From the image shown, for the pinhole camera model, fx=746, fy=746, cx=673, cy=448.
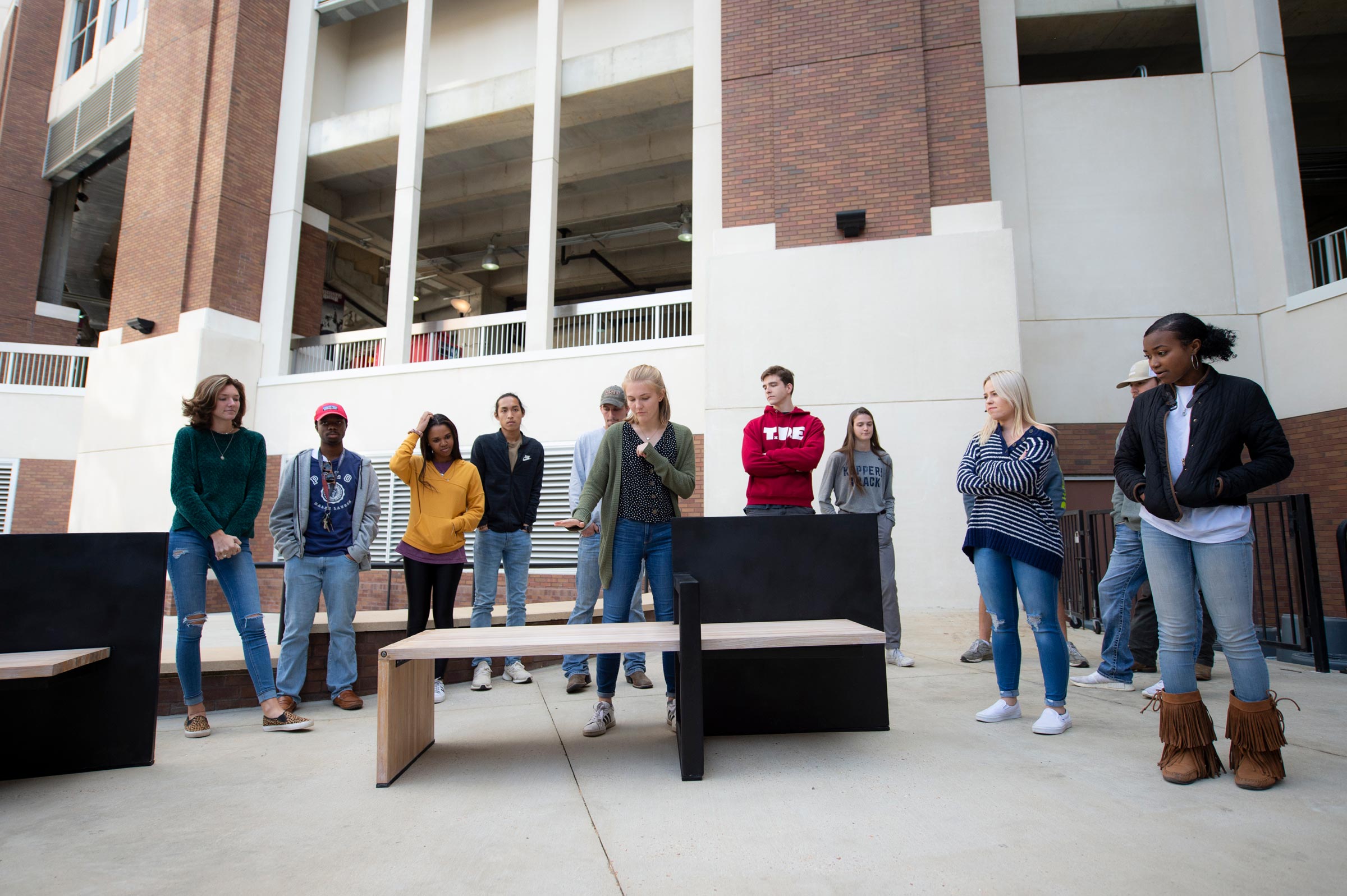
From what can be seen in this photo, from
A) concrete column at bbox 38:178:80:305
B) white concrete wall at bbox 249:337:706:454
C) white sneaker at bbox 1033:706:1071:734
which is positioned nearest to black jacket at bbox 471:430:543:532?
white sneaker at bbox 1033:706:1071:734

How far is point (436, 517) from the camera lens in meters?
4.56

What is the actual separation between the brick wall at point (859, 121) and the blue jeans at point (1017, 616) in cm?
626

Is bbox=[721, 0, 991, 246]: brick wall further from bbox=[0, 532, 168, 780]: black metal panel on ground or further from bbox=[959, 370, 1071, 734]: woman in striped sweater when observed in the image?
bbox=[0, 532, 168, 780]: black metal panel on ground

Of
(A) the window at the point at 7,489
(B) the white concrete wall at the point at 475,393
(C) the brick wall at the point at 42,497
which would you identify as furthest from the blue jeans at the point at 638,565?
(A) the window at the point at 7,489

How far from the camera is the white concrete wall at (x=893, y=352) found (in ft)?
26.8

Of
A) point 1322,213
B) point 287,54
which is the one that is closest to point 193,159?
point 287,54

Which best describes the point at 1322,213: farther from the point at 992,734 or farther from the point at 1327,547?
the point at 992,734

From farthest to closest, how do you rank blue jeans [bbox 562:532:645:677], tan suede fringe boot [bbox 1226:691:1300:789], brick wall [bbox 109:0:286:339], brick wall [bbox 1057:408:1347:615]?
brick wall [bbox 109:0:286:339] < brick wall [bbox 1057:408:1347:615] < blue jeans [bbox 562:532:645:677] < tan suede fringe boot [bbox 1226:691:1300:789]

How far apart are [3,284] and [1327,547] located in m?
24.6

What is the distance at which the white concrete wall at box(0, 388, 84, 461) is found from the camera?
14.2 meters

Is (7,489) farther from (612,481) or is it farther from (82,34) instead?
(612,481)

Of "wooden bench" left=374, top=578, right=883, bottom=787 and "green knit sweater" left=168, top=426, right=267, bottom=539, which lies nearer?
"wooden bench" left=374, top=578, right=883, bottom=787

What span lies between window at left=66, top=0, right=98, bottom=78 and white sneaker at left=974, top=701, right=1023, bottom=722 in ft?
78.0

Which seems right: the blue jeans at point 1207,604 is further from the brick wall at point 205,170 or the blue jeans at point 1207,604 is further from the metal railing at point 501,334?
the brick wall at point 205,170
